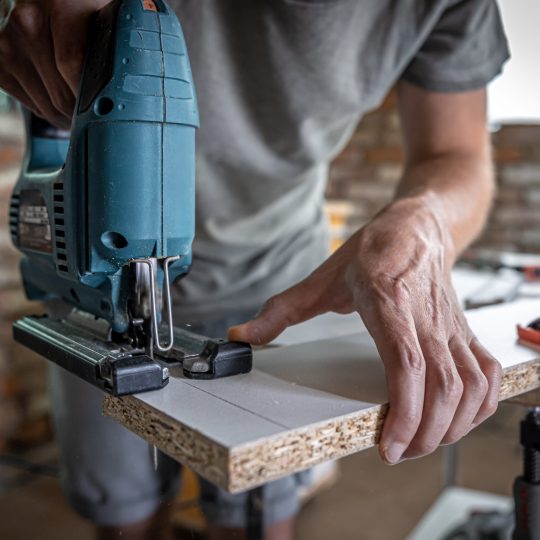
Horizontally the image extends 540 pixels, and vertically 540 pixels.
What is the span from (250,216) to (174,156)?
0.59 meters

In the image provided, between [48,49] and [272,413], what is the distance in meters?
0.45

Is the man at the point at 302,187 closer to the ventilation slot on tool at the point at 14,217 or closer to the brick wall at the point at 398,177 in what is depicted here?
the ventilation slot on tool at the point at 14,217

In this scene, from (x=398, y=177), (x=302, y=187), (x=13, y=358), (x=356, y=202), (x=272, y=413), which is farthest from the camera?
(x=356, y=202)

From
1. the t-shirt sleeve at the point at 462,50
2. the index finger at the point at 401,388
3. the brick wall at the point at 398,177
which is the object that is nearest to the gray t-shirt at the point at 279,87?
the t-shirt sleeve at the point at 462,50

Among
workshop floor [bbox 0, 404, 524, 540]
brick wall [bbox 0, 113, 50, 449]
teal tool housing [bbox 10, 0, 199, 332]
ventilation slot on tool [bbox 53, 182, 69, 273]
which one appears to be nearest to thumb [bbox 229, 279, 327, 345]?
teal tool housing [bbox 10, 0, 199, 332]

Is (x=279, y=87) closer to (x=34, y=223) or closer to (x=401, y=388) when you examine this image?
(x=34, y=223)

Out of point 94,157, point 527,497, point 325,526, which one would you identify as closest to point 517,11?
point 527,497

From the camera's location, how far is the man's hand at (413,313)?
60 centimetres

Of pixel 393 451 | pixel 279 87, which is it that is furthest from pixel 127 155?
pixel 279 87

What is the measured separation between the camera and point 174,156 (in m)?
0.65

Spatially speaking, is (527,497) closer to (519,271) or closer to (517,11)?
(519,271)

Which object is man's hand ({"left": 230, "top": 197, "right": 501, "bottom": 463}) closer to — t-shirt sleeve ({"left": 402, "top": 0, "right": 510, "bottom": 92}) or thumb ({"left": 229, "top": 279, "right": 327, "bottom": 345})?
thumb ({"left": 229, "top": 279, "right": 327, "bottom": 345})

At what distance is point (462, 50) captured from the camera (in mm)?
1173

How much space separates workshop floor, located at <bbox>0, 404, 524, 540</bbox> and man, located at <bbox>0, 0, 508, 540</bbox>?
0.77 metres
